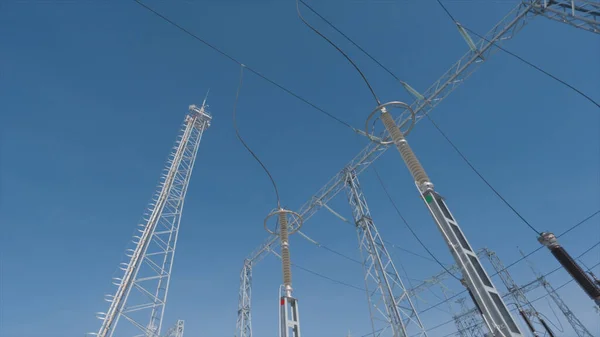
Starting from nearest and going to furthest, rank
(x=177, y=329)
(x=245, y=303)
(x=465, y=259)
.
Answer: (x=465, y=259) → (x=245, y=303) → (x=177, y=329)

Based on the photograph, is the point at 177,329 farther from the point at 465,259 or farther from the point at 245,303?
the point at 465,259

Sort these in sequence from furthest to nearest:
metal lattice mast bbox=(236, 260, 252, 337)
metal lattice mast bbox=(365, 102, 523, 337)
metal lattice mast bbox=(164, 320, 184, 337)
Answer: metal lattice mast bbox=(164, 320, 184, 337) < metal lattice mast bbox=(236, 260, 252, 337) < metal lattice mast bbox=(365, 102, 523, 337)

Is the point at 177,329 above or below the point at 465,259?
above

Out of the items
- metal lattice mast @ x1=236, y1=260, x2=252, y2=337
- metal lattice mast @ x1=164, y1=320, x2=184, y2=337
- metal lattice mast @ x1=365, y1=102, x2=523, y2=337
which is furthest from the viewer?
metal lattice mast @ x1=164, y1=320, x2=184, y2=337

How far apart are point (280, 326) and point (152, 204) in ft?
68.3

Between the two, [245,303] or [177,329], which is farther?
[177,329]

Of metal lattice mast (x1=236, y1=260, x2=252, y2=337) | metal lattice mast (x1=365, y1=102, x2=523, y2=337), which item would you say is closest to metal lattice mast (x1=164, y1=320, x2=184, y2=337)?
metal lattice mast (x1=236, y1=260, x2=252, y2=337)

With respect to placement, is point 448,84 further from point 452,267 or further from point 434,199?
point 452,267

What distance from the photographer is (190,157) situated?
27.4 meters

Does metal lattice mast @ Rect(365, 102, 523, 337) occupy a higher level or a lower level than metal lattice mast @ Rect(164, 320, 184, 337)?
lower

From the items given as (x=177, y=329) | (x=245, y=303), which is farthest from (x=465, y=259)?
(x=177, y=329)

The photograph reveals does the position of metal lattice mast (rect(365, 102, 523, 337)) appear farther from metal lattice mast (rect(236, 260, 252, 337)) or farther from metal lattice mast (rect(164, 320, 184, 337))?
metal lattice mast (rect(164, 320, 184, 337))

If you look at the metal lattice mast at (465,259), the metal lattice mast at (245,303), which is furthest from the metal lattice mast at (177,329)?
the metal lattice mast at (465,259)

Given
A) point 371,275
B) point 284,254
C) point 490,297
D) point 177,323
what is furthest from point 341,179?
point 177,323
